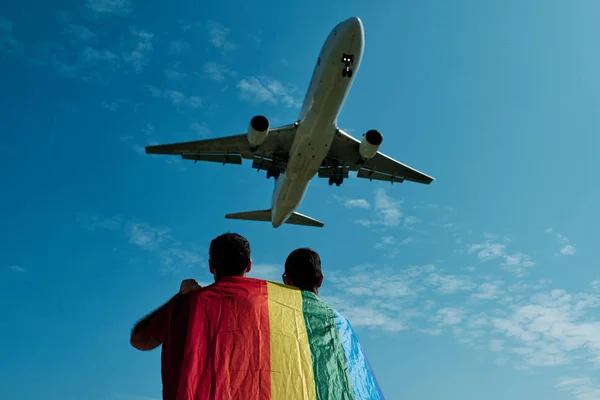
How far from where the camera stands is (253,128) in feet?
75.4

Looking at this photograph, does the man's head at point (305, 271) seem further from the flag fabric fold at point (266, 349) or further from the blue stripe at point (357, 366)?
the blue stripe at point (357, 366)

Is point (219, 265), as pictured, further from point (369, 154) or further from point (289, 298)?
point (369, 154)

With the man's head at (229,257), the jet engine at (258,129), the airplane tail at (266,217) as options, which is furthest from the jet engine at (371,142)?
the man's head at (229,257)

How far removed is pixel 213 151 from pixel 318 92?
729 cm

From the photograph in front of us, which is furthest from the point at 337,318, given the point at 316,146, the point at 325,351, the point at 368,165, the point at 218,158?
the point at 368,165

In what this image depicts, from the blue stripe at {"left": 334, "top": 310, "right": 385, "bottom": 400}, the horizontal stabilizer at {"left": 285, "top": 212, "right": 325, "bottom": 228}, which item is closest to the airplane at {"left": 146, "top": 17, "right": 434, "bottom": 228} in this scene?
the horizontal stabilizer at {"left": 285, "top": 212, "right": 325, "bottom": 228}

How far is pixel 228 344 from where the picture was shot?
3125 millimetres

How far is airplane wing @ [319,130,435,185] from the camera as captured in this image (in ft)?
86.4

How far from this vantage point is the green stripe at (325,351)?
3.27 metres

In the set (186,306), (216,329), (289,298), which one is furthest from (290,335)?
(186,306)

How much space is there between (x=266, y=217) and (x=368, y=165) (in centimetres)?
731

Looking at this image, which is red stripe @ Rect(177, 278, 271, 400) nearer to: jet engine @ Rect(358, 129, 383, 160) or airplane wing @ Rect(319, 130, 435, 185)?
jet engine @ Rect(358, 129, 383, 160)

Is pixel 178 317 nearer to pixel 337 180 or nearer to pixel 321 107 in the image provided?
pixel 321 107

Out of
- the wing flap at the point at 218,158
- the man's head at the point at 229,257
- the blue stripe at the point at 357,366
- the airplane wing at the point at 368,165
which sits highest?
the airplane wing at the point at 368,165
